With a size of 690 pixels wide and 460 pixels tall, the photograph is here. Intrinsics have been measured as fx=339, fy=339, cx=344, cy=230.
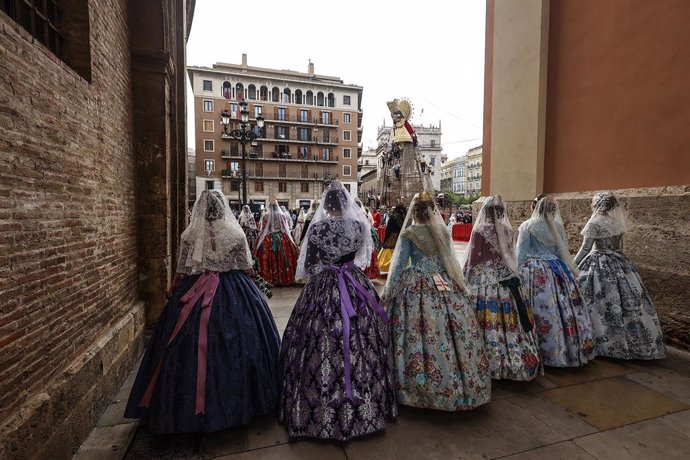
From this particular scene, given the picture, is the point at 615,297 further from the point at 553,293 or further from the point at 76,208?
the point at 76,208

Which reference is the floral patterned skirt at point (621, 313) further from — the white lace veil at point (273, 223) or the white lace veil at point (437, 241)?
the white lace veil at point (273, 223)

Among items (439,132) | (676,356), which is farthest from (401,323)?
(439,132)

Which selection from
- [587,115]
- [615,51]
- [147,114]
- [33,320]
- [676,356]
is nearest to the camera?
[33,320]

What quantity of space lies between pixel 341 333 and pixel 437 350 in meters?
0.78

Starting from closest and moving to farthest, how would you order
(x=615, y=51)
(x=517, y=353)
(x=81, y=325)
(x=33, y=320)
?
(x=33, y=320) → (x=81, y=325) → (x=517, y=353) → (x=615, y=51)

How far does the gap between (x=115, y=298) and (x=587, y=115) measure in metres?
6.80

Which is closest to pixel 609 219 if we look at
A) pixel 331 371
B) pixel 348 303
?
pixel 348 303

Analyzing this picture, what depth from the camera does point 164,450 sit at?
2.35 meters

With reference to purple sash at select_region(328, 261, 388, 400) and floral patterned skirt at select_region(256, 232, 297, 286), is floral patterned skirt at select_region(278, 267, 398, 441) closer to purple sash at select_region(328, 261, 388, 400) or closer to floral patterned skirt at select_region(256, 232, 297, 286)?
purple sash at select_region(328, 261, 388, 400)

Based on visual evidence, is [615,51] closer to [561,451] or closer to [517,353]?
[517,353]

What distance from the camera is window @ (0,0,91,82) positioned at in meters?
2.53

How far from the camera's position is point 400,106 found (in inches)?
257

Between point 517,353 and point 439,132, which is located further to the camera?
point 439,132

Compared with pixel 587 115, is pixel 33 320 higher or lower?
lower
